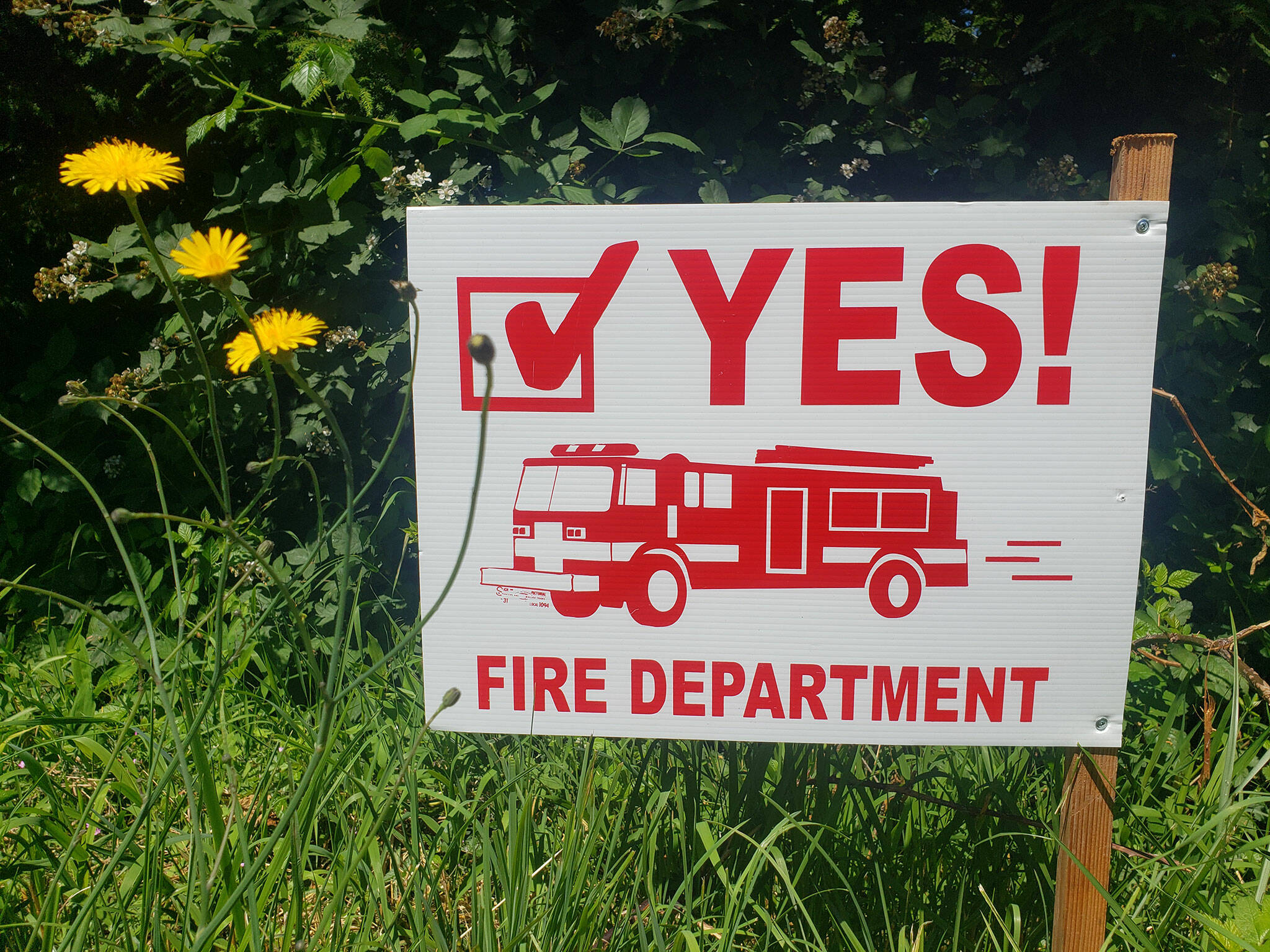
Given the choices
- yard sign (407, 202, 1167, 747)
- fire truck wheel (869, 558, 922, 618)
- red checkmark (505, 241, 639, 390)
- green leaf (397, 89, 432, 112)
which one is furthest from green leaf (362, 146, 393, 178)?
fire truck wheel (869, 558, 922, 618)

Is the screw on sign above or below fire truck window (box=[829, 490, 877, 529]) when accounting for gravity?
above

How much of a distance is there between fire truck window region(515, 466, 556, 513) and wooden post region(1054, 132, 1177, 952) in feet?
2.97

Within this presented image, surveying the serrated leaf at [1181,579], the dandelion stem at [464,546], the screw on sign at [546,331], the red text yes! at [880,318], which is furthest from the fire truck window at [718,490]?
the serrated leaf at [1181,579]

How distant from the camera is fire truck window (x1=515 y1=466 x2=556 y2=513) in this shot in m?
1.23

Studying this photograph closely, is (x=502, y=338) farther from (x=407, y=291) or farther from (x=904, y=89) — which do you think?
(x=904, y=89)

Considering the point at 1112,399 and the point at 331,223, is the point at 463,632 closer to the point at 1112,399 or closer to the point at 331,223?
the point at 1112,399

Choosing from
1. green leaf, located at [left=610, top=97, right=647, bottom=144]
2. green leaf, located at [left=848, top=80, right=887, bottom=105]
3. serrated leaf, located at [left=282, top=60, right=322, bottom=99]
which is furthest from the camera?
green leaf, located at [left=848, top=80, right=887, bottom=105]

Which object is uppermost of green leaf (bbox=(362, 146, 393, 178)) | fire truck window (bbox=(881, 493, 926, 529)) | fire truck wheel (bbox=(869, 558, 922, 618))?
green leaf (bbox=(362, 146, 393, 178))

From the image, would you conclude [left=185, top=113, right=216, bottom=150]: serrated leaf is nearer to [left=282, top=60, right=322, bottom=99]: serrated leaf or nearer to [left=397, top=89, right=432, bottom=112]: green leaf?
[left=282, top=60, right=322, bottom=99]: serrated leaf

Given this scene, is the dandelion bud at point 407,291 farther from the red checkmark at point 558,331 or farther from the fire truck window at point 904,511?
the fire truck window at point 904,511

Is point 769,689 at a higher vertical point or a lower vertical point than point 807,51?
lower

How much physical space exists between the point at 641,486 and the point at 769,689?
0.37 metres

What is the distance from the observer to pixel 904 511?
1.21 m

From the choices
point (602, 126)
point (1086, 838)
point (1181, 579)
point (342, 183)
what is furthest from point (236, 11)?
point (1181, 579)
